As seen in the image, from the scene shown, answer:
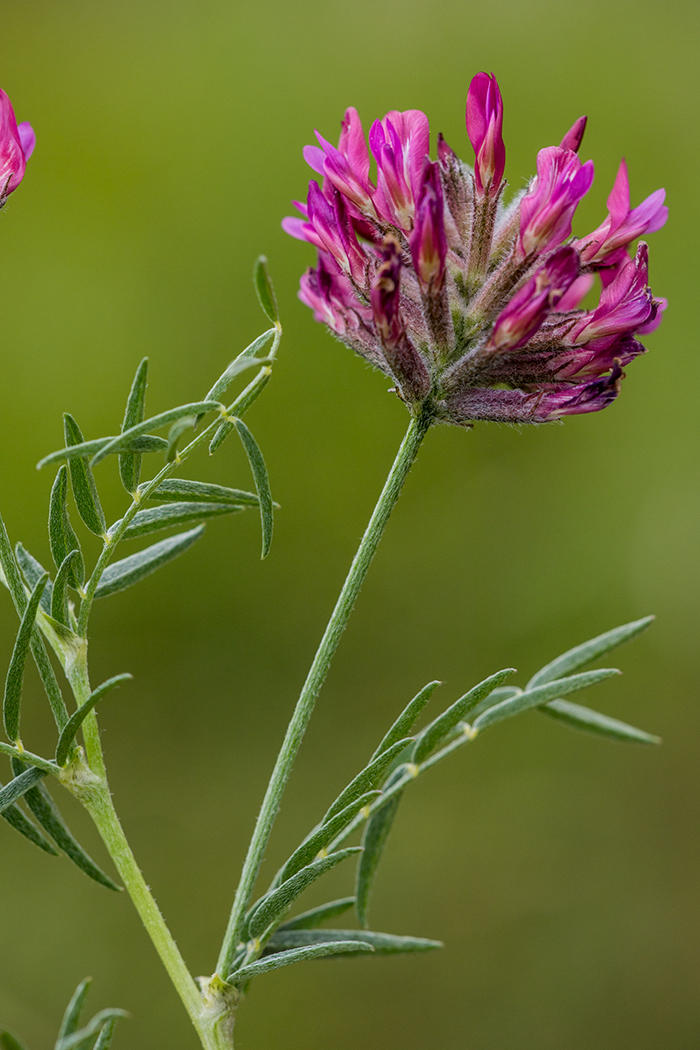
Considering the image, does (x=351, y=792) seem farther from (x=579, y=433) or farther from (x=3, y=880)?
(x=579, y=433)

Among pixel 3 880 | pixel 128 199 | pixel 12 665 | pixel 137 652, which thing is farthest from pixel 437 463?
pixel 12 665

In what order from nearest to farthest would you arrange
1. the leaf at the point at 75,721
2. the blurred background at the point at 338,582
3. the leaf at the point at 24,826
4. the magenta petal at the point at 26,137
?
the leaf at the point at 75,721 → the leaf at the point at 24,826 → the magenta petal at the point at 26,137 → the blurred background at the point at 338,582

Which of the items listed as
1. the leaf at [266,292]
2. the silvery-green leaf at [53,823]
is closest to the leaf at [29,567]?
the silvery-green leaf at [53,823]

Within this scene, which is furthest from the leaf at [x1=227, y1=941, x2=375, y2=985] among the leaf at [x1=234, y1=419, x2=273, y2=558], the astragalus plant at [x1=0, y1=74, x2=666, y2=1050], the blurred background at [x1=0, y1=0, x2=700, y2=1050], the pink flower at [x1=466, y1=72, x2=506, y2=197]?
the blurred background at [x1=0, y1=0, x2=700, y2=1050]

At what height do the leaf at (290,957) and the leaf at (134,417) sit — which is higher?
the leaf at (134,417)

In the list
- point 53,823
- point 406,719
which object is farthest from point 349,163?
point 53,823

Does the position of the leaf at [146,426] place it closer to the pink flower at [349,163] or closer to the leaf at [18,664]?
the leaf at [18,664]
